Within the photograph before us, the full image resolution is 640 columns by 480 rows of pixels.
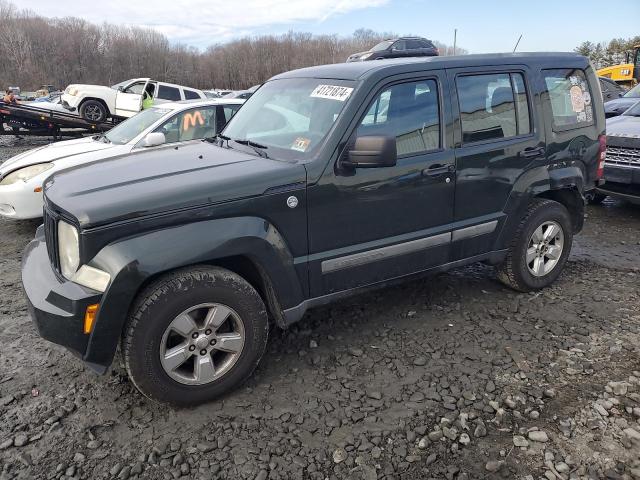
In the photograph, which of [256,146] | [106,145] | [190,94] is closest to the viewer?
[256,146]

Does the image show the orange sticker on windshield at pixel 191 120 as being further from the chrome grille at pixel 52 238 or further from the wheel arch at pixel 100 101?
the wheel arch at pixel 100 101

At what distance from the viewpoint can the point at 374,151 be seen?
2.83 meters

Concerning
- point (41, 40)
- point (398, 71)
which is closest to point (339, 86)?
point (398, 71)

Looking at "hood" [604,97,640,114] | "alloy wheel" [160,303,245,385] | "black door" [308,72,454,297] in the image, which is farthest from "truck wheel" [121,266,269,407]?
"hood" [604,97,640,114]

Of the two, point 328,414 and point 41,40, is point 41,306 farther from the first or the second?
point 41,40

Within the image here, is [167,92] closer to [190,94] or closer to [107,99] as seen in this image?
[190,94]

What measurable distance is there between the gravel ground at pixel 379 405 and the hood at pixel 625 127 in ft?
10.6

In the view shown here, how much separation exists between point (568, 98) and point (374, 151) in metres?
2.36

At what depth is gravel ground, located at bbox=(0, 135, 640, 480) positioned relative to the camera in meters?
2.38

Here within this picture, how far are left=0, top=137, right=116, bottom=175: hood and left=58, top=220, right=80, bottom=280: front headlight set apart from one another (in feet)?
12.2

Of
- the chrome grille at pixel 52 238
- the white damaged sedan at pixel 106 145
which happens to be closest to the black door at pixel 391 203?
the chrome grille at pixel 52 238

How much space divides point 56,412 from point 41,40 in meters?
97.8

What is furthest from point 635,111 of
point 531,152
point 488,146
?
point 488,146

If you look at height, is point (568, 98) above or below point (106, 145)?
above
